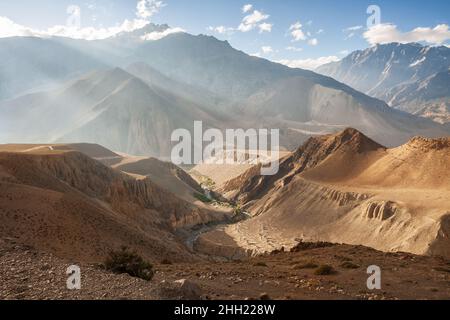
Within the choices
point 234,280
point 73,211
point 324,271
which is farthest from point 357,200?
point 234,280

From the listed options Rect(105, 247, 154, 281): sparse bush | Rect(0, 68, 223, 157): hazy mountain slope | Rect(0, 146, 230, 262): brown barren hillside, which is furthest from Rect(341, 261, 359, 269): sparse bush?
Rect(0, 68, 223, 157): hazy mountain slope

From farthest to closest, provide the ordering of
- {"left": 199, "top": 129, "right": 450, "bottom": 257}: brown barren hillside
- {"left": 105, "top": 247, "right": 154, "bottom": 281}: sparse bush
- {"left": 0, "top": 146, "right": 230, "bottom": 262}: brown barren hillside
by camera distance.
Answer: {"left": 199, "top": 129, "right": 450, "bottom": 257}: brown barren hillside
{"left": 0, "top": 146, "right": 230, "bottom": 262}: brown barren hillside
{"left": 105, "top": 247, "right": 154, "bottom": 281}: sparse bush

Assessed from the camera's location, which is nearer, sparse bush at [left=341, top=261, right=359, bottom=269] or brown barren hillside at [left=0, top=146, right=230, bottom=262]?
sparse bush at [left=341, top=261, right=359, bottom=269]

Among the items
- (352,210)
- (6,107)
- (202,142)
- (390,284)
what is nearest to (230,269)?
(390,284)

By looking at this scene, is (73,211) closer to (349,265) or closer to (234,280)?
(234,280)

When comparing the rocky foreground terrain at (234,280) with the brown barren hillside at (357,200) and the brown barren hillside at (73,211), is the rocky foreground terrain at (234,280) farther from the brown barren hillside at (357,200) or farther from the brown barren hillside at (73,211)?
the brown barren hillside at (357,200)

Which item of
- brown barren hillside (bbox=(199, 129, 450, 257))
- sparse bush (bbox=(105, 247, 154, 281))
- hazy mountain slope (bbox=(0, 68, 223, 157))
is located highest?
hazy mountain slope (bbox=(0, 68, 223, 157))

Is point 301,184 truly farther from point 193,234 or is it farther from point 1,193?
point 1,193

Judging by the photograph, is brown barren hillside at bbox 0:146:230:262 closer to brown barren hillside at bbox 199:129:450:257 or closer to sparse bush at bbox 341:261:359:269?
brown barren hillside at bbox 199:129:450:257
